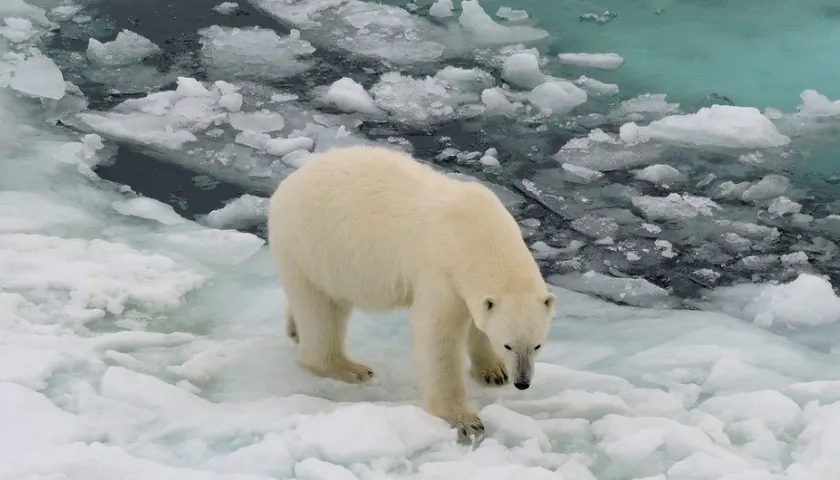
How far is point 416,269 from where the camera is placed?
3.01 m

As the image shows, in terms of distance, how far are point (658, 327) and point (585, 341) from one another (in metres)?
0.34

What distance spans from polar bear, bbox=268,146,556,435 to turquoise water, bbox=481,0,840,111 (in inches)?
169

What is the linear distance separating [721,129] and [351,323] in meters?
3.31

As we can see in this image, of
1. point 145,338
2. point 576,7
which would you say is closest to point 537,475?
point 145,338

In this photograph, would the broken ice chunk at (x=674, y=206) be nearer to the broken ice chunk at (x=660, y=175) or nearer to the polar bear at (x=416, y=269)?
the broken ice chunk at (x=660, y=175)

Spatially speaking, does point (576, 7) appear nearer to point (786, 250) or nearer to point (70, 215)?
A: point (786, 250)

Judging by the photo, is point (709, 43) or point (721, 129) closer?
point (721, 129)

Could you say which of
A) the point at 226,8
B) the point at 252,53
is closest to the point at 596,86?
the point at 252,53

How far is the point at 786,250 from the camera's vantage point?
4719 mm

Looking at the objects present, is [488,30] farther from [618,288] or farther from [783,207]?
[618,288]

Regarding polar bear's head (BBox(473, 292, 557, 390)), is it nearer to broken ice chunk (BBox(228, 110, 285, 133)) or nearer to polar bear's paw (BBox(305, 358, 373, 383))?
polar bear's paw (BBox(305, 358, 373, 383))

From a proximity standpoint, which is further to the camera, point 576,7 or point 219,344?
point 576,7

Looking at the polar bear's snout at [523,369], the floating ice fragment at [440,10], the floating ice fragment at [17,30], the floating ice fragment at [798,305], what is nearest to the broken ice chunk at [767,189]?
the floating ice fragment at [798,305]

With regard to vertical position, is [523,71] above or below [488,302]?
below
